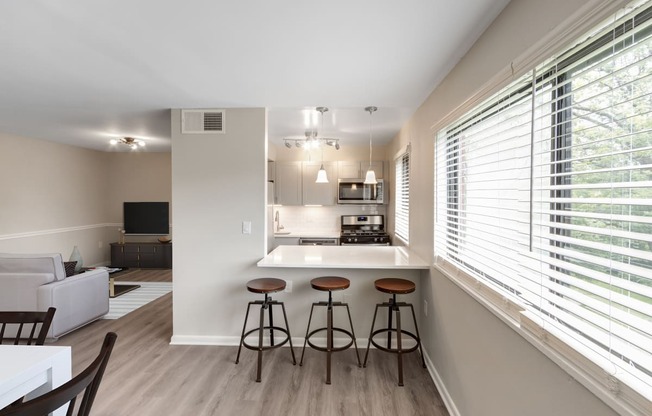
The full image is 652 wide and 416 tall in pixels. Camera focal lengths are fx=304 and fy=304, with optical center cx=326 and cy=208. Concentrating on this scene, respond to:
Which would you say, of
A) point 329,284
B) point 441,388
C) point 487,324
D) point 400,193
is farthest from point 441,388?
point 400,193

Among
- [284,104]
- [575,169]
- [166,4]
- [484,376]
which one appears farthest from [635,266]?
[284,104]

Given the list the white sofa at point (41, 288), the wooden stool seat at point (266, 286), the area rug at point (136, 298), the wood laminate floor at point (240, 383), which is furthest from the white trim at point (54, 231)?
the wooden stool seat at point (266, 286)

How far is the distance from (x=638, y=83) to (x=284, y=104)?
258cm

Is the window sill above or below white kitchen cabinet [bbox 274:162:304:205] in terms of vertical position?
below

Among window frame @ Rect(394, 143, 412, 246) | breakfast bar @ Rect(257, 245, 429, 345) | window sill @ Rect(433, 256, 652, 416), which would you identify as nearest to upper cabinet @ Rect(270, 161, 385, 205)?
window frame @ Rect(394, 143, 412, 246)

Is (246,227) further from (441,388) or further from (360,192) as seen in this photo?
(360,192)

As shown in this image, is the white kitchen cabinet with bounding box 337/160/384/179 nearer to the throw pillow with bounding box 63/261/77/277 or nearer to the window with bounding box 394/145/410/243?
the window with bounding box 394/145/410/243

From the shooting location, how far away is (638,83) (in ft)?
2.69

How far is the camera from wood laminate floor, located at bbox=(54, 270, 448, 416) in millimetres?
2146

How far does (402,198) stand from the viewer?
13.9 feet

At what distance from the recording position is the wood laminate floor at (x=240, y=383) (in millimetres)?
2146

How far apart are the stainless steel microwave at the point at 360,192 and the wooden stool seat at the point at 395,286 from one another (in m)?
2.41

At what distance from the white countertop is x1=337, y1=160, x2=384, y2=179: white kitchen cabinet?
6.49 ft

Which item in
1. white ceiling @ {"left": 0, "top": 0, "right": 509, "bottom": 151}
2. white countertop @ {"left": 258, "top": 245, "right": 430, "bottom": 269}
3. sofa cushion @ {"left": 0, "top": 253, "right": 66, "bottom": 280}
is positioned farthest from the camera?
sofa cushion @ {"left": 0, "top": 253, "right": 66, "bottom": 280}
